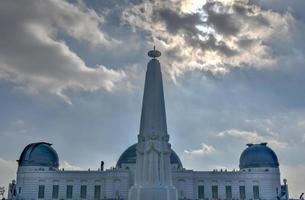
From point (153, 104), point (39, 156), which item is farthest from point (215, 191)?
point (153, 104)

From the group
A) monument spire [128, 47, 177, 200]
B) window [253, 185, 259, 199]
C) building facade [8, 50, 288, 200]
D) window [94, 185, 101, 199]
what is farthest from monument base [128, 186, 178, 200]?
window [253, 185, 259, 199]

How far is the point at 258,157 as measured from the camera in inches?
3782

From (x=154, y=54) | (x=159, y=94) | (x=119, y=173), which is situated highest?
(x=154, y=54)

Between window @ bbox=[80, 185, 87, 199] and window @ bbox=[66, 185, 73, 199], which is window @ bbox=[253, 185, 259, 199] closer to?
window @ bbox=[80, 185, 87, 199]

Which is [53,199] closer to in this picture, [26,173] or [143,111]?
[26,173]

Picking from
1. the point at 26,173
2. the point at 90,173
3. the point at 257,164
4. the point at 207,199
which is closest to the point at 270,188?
the point at 257,164

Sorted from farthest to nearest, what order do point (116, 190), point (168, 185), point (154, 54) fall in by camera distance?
point (116, 190) → point (154, 54) → point (168, 185)

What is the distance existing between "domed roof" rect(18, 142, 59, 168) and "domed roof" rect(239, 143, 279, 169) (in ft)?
145

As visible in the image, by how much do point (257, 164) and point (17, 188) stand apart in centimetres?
5443

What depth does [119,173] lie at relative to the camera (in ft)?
298

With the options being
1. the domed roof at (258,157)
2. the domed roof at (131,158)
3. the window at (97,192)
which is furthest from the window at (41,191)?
the domed roof at (258,157)

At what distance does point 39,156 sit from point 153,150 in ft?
168

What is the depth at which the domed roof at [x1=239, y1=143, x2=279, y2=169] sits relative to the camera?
95500 millimetres

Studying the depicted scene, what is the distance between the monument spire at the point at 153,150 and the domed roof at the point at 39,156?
Answer: 4852 cm
